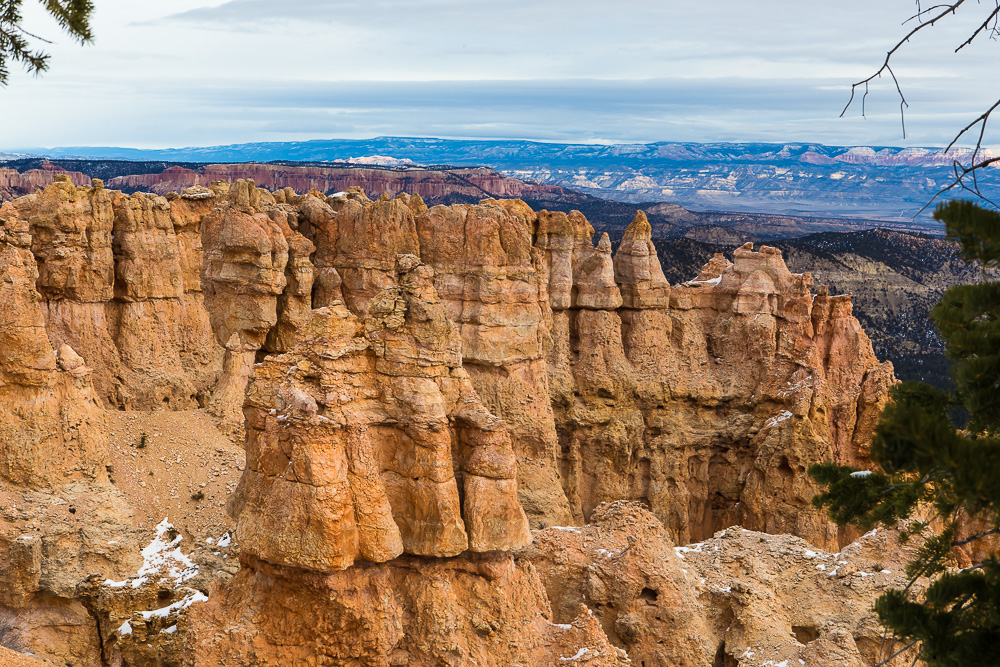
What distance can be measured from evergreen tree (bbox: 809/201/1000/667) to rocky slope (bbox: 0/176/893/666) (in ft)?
20.6

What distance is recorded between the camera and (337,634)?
46.1 ft

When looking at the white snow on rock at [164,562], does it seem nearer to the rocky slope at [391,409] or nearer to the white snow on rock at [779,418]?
the rocky slope at [391,409]

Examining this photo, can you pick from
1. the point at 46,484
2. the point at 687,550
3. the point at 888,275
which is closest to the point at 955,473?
the point at 687,550

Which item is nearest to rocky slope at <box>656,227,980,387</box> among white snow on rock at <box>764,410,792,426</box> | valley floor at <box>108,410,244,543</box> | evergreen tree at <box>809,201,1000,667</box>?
white snow on rock at <box>764,410,792,426</box>

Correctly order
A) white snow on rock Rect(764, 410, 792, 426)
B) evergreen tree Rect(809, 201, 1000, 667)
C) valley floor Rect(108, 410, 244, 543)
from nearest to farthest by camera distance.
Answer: evergreen tree Rect(809, 201, 1000, 667) < valley floor Rect(108, 410, 244, 543) < white snow on rock Rect(764, 410, 792, 426)

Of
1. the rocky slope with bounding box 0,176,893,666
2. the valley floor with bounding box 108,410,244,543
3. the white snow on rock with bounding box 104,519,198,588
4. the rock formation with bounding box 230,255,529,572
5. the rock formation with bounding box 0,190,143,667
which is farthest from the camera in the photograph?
the valley floor with bounding box 108,410,244,543

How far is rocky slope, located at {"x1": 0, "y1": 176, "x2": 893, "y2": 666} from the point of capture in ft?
46.4

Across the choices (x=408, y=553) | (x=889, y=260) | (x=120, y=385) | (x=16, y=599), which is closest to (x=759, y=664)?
(x=408, y=553)

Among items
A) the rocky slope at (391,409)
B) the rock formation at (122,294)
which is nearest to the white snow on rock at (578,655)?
the rocky slope at (391,409)

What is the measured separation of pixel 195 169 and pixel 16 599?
437 ft

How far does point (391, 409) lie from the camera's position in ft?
48.0

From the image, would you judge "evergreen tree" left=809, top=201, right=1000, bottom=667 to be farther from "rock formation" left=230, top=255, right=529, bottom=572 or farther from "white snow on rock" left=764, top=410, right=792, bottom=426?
"white snow on rock" left=764, top=410, right=792, bottom=426

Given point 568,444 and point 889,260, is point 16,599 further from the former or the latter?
point 889,260

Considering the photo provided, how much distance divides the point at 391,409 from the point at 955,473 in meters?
9.06
